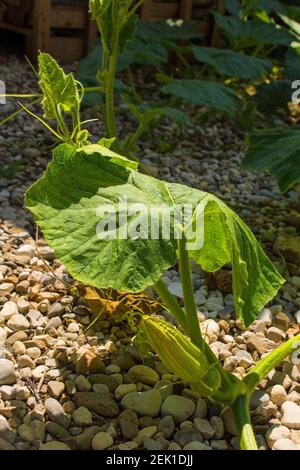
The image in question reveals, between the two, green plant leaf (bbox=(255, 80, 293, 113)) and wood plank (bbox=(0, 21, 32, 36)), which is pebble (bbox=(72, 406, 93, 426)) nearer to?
green plant leaf (bbox=(255, 80, 293, 113))

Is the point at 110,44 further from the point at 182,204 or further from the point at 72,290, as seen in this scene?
the point at 182,204

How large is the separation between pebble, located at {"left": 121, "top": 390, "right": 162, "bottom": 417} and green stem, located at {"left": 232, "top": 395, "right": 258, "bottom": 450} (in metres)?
0.17

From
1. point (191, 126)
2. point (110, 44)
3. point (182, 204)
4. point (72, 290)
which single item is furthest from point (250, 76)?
point (182, 204)

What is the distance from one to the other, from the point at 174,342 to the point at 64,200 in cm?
36

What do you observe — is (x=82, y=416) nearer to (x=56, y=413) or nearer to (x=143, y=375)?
(x=56, y=413)

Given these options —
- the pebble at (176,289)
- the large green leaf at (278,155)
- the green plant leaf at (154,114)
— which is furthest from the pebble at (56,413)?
the green plant leaf at (154,114)

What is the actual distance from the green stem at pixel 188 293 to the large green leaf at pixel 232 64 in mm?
1866

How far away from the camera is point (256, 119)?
144 inches

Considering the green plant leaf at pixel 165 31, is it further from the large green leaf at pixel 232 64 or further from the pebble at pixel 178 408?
the pebble at pixel 178 408

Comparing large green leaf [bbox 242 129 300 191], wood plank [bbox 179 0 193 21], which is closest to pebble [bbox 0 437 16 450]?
large green leaf [bbox 242 129 300 191]

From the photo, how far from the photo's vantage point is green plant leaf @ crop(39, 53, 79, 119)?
1.62 m

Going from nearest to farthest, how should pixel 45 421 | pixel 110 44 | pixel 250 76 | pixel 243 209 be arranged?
1. pixel 45 421
2. pixel 110 44
3. pixel 243 209
4. pixel 250 76

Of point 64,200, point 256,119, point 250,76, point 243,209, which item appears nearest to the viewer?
point 64,200

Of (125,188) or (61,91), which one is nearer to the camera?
(125,188)
